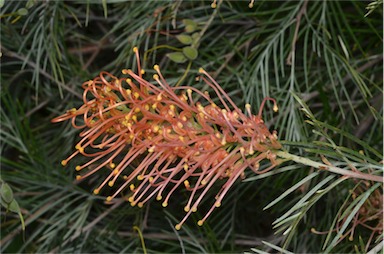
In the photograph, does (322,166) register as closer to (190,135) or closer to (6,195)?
(190,135)

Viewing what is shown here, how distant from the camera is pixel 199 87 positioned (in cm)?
94

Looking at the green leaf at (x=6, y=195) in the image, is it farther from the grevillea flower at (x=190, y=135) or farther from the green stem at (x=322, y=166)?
the green stem at (x=322, y=166)

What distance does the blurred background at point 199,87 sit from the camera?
2.88ft

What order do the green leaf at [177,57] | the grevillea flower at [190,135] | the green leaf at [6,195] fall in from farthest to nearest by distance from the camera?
the green leaf at [177,57] < the green leaf at [6,195] < the grevillea flower at [190,135]

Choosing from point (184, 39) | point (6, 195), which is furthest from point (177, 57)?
point (6, 195)

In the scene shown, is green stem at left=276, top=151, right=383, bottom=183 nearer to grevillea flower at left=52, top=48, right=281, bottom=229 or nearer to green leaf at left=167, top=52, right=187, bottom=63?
grevillea flower at left=52, top=48, right=281, bottom=229

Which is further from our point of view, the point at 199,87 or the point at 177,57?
the point at 199,87

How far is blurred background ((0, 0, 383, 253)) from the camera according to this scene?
34.6 inches

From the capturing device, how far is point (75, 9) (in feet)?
3.35

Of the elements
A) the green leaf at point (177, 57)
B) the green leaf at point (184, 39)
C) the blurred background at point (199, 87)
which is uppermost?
the green leaf at point (184, 39)

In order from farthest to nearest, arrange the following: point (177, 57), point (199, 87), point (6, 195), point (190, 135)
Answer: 1. point (199, 87)
2. point (177, 57)
3. point (6, 195)
4. point (190, 135)

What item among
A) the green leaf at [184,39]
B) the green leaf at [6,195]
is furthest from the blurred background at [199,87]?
the green leaf at [6,195]

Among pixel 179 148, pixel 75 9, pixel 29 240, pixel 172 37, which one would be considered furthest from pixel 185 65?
pixel 179 148

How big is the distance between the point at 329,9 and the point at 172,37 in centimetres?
22
